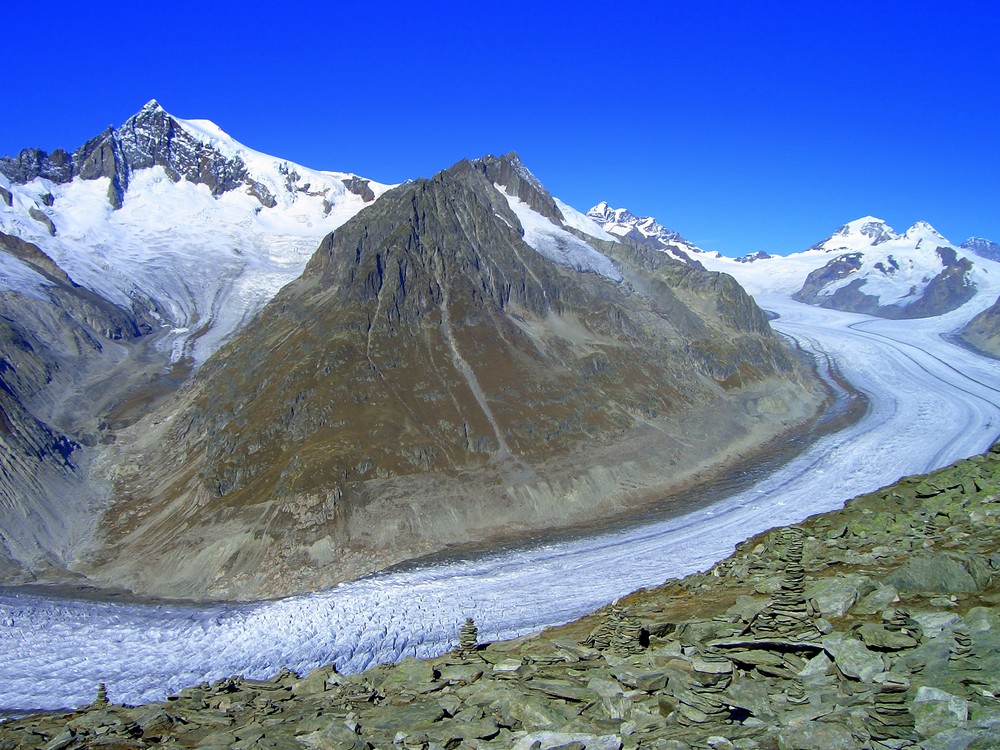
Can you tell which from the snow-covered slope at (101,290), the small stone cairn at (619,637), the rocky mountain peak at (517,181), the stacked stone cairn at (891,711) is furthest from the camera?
the rocky mountain peak at (517,181)

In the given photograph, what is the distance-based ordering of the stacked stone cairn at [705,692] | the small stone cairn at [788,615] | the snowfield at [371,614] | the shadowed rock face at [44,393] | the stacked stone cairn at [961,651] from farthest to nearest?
the shadowed rock face at [44,393], the snowfield at [371,614], the small stone cairn at [788,615], the stacked stone cairn at [705,692], the stacked stone cairn at [961,651]

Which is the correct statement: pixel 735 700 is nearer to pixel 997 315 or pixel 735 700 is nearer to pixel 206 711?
pixel 206 711

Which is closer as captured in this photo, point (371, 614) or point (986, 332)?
point (371, 614)

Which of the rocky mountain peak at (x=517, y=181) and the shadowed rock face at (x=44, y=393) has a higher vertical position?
the rocky mountain peak at (x=517, y=181)

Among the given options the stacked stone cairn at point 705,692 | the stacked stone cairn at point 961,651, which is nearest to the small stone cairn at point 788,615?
the stacked stone cairn at point 705,692

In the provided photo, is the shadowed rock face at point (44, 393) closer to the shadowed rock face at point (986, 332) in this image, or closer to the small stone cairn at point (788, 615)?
the small stone cairn at point (788, 615)

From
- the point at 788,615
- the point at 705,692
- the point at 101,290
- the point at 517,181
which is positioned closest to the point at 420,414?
the point at 788,615

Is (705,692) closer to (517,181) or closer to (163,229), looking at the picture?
(517,181)
